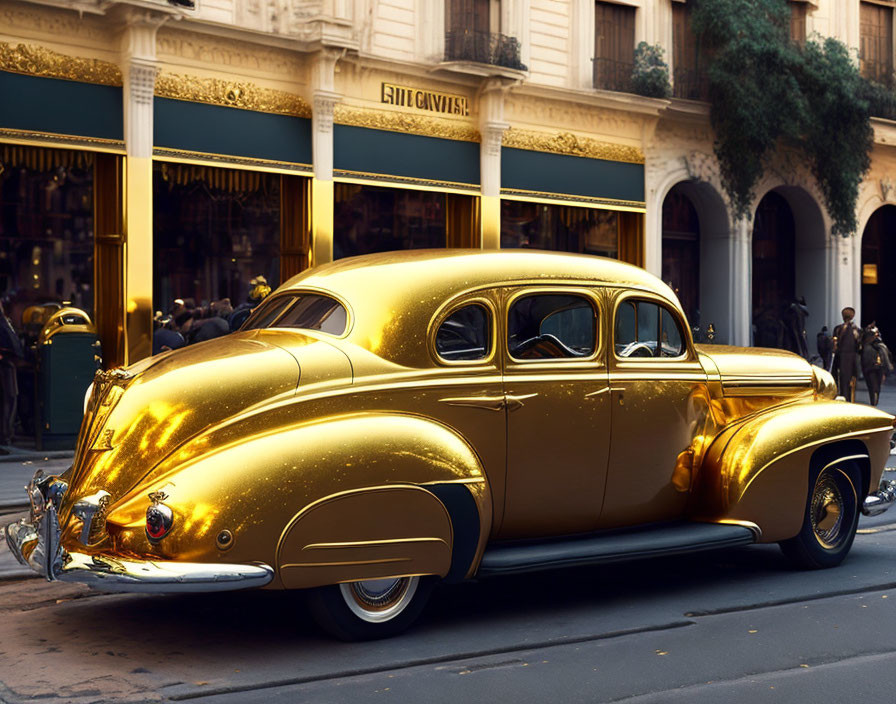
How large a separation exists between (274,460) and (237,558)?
1.48ft

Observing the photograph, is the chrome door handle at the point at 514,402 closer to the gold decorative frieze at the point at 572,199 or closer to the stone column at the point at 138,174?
the stone column at the point at 138,174

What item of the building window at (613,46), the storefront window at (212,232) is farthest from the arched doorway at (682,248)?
the storefront window at (212,232)

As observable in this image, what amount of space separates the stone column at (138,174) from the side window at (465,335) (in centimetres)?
1111

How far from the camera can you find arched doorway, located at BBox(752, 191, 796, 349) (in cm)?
2769

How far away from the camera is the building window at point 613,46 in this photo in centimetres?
2319

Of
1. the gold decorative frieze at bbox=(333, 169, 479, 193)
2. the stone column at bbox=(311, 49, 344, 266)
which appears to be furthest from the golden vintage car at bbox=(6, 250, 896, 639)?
the gold decorative frieze at bbox=(333, 169, 479, 193)

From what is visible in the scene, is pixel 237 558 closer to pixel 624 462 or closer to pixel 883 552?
pixel 624 462

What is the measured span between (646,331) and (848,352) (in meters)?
14.3

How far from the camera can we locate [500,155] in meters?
21.6

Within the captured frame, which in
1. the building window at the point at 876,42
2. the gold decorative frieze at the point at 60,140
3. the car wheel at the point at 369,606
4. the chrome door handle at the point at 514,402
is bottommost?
the car wheel at the point at 369,606

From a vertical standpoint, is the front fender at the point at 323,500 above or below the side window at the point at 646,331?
below

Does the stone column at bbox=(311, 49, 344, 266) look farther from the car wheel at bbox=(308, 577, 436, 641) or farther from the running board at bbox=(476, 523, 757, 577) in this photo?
the car wheel at bbox=(308, 577, 436, 641)

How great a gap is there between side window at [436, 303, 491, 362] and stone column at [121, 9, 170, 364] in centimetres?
1111

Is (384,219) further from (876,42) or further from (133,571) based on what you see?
(133,571)
